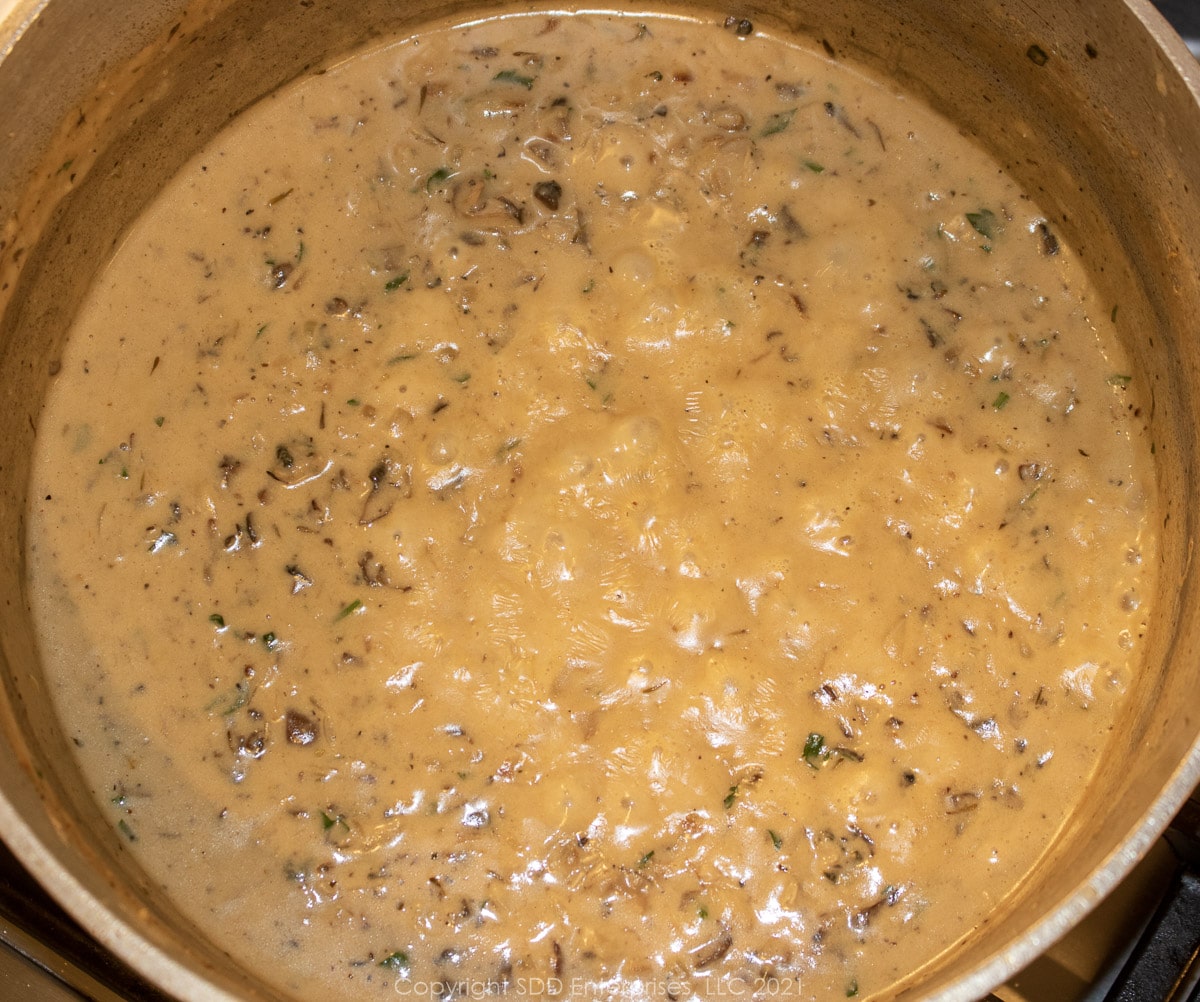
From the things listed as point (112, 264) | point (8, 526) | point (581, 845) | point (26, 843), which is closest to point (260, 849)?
point (26, 843)

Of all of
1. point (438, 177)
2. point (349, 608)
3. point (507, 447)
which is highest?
point (438, 177)

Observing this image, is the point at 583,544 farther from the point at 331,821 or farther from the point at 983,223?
the point at 983,223

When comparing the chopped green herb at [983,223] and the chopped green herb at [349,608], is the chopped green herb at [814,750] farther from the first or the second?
the chopped green herb at [983,223]

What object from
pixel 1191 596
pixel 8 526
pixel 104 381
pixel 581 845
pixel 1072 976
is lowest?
pixel 1072 976

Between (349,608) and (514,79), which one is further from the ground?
(514,79)

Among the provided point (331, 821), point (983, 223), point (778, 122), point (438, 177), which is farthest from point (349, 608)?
point (983, 223)

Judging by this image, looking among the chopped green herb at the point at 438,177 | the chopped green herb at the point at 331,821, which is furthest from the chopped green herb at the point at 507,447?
the chopped green herb at the point at 331,821

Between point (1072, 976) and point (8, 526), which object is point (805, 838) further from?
point (8, 526)
